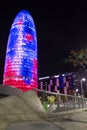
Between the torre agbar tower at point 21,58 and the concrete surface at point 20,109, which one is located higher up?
the torre agbar tower at point 21,58

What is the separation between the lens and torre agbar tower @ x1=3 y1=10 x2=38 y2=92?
72.4 metres

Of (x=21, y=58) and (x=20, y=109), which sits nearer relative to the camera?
(x=20, y=109)

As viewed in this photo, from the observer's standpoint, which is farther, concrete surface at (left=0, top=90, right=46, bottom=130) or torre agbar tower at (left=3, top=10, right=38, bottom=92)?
torre agbar tower at (left=3, top=10, right=38, bottom=92)

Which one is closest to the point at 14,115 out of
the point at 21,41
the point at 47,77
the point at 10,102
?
the point at 10,102

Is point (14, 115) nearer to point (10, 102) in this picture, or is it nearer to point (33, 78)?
point (10, 102)

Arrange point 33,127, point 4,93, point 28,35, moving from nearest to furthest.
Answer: point 33,127
point 4,93
point 28,35

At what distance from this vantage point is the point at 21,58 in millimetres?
75000

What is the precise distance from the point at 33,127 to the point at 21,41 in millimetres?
73129

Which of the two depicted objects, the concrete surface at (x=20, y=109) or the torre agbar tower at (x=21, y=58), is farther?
the torre agbar tower at (x=21, y=58)

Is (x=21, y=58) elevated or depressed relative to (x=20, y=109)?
elevated

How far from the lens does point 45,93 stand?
10836 mm

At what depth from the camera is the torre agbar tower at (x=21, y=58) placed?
72375mm

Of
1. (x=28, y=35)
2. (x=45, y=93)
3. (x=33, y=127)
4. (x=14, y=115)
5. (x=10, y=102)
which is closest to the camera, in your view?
(x=33, y=127)

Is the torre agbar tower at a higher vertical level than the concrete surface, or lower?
higher
